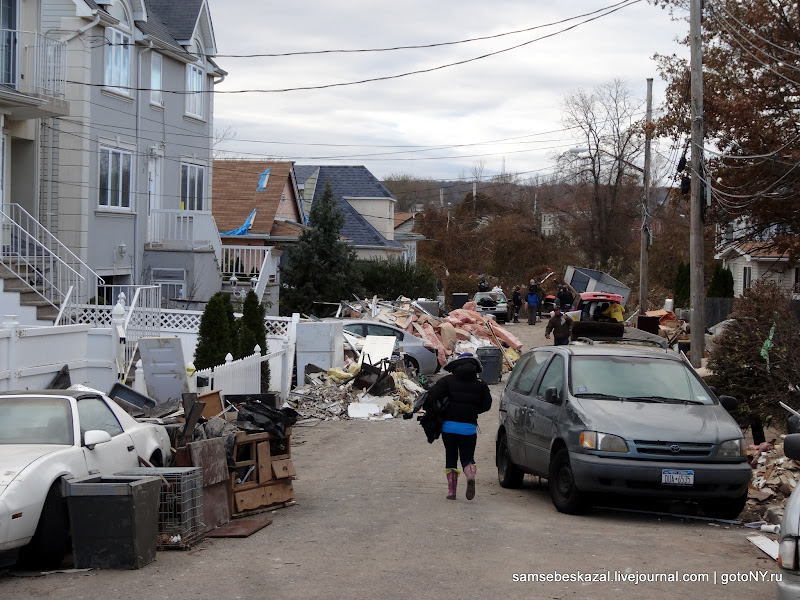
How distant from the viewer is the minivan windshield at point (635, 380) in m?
10.2

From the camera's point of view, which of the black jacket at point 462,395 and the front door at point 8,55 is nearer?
the black jacket at point 462,395

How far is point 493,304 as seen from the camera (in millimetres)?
44500

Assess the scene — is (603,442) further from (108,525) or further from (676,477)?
(108,525)

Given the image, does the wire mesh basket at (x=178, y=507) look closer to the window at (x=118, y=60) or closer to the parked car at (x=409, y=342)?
the parked car at (x=409, y=342)

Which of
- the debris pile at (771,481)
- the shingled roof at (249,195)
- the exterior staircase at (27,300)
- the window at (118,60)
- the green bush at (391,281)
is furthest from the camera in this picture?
the green bush at (391,281)

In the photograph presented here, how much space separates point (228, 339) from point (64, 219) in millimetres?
7357

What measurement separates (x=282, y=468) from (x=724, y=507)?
456 cm

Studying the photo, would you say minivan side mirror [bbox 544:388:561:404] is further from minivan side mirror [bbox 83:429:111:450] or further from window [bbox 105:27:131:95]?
window [bbox 105:27:131:95]

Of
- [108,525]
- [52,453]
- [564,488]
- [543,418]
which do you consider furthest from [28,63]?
[564,488]

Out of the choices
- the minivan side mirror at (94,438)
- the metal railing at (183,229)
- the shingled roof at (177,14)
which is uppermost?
the shingled roof at (177,14)

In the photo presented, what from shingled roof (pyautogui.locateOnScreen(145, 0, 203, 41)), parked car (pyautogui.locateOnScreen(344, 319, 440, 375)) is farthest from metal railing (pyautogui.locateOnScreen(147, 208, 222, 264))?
shingled roof (pyautogui.locateOnScreen(145, 0, 203, 41))

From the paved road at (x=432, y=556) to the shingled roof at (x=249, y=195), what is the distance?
2884 centimetres

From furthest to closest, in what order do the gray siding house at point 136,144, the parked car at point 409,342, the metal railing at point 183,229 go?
the metal railing at point 183,229 < the parked car at point 409,342 < the gray siding house at point 136,144

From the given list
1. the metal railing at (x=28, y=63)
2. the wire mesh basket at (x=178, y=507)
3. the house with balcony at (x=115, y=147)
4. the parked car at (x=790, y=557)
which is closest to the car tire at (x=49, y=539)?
the wire mesh basket at (x=178, y=507)
